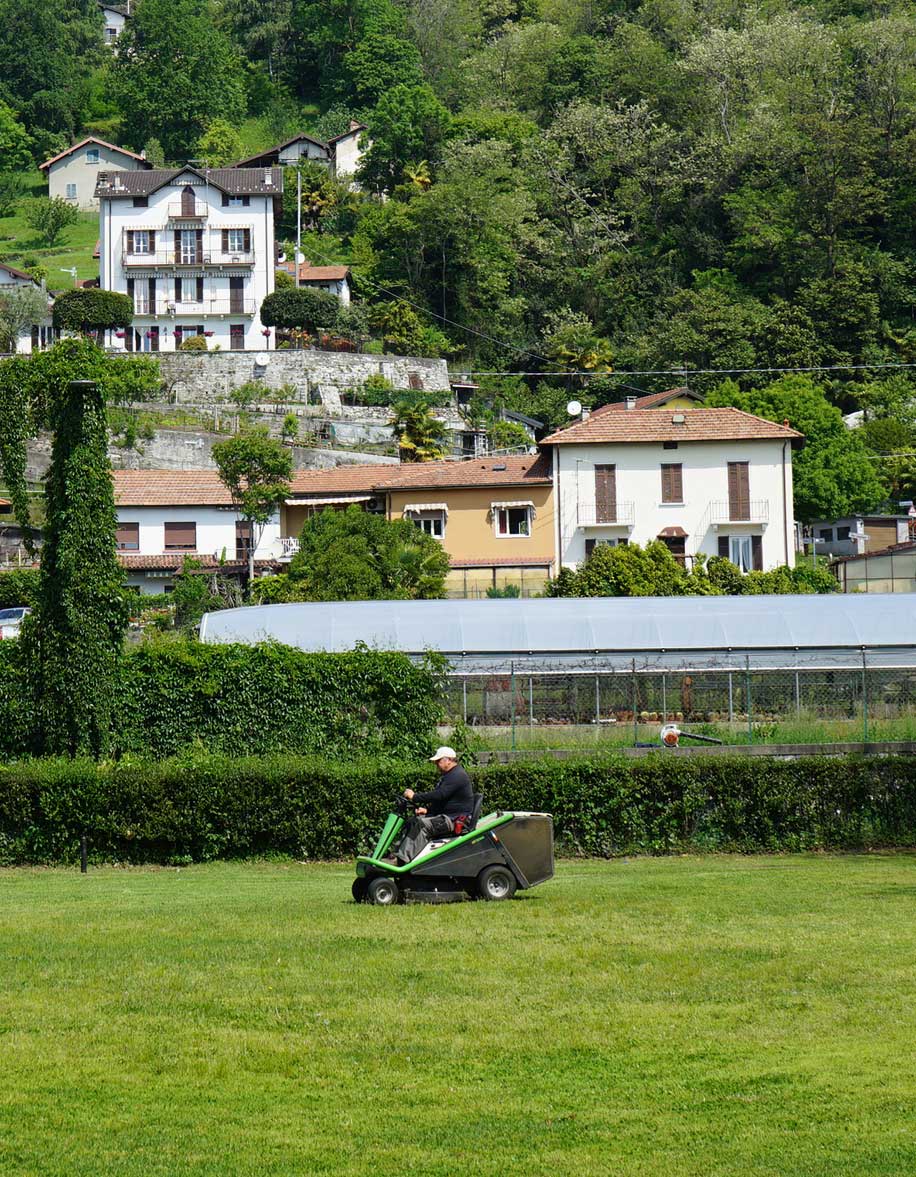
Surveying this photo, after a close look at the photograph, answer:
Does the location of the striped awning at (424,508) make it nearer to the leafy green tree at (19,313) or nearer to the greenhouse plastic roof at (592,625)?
the greenhouse plastic roof at (592,625)

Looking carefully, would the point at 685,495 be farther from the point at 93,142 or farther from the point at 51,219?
the point at 93,142

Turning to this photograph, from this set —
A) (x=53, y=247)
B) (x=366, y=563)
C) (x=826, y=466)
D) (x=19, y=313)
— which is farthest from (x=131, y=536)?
(x=53, y=247)

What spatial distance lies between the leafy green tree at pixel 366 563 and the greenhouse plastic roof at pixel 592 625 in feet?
29.7

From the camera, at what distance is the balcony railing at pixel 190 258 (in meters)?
92.5

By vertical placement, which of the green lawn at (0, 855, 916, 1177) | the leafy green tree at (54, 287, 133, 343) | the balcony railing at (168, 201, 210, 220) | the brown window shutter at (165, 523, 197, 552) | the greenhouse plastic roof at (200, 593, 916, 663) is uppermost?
the balcony railing at (168, 201, 210, 220)

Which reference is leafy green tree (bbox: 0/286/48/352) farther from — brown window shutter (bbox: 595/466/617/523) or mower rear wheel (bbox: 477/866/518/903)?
mower rear wheel (bbox: 477/866/518/903)

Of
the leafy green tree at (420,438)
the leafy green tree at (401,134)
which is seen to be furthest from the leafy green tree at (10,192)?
the leafy green tree at (420,438)

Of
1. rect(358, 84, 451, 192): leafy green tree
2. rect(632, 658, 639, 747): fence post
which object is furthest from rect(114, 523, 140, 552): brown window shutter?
rect(358, 84, 451, 192): leafy green tree

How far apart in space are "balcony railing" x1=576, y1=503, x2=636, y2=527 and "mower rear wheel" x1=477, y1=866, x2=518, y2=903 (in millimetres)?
45250

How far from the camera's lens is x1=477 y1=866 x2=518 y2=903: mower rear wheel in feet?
48.0

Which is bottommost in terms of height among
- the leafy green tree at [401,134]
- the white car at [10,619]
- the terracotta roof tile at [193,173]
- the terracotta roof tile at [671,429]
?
the white car at [10,619]

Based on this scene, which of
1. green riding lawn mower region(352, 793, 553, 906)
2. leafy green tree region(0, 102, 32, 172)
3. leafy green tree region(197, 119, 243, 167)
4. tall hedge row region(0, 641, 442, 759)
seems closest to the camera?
green riding lawn mower region(352, 793, 553, 906)

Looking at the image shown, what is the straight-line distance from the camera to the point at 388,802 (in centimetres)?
2148

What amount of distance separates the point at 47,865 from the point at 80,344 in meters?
11.6
